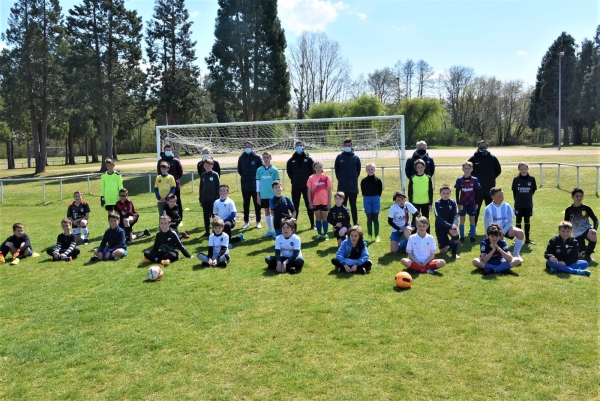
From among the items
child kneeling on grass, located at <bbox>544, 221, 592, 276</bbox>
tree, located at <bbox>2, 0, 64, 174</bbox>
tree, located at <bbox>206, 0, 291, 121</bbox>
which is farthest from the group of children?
tree, located at <bbox>2, 0, 64, 174</bbox>

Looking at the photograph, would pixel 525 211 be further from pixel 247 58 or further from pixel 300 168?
pixel 247 58

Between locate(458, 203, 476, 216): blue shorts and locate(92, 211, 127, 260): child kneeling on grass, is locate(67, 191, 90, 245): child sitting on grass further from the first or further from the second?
locate(458, 203, 476, 216): blue shorts

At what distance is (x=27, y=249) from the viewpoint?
8828 millimetres

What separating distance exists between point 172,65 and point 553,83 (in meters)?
46.0

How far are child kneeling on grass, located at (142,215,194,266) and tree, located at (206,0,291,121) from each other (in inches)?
975

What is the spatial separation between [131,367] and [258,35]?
3061 cm

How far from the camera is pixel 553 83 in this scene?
54469mm

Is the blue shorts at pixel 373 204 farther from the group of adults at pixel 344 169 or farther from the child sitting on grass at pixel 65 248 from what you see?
the child sitting on grass at pixel 65 248

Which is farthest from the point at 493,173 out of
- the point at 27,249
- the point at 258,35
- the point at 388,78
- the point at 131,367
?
the point at 388,78

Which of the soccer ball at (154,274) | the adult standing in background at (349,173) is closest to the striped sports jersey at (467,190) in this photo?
the adult standing in background at (349,173)

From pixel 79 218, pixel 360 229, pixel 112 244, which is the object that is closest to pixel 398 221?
pixel 360 229

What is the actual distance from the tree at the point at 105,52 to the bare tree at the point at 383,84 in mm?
41830

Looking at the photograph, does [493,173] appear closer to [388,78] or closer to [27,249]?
[27,249]

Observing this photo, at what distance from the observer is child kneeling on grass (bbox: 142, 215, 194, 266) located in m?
8.02
